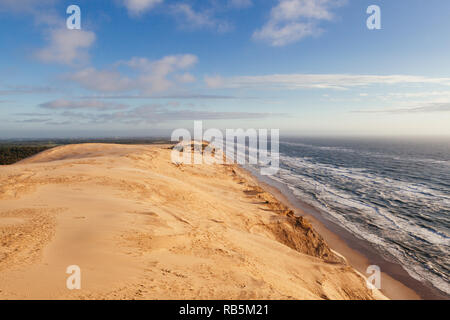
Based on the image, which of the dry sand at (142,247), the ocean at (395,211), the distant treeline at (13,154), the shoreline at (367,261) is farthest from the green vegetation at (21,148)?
the ocean at (395,211)

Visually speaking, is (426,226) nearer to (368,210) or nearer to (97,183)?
(368,210)

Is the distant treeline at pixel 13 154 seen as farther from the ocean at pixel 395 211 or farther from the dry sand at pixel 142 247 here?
the ocean at pixel 395 211

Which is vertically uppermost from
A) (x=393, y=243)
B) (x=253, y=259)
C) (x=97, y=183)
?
(x=97, y=183)

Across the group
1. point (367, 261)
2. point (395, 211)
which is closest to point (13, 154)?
point (367, 261)

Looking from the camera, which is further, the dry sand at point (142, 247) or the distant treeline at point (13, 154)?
the distant treeline at point (13, 154)

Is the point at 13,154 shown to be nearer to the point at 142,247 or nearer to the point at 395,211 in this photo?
the point at 142,247
